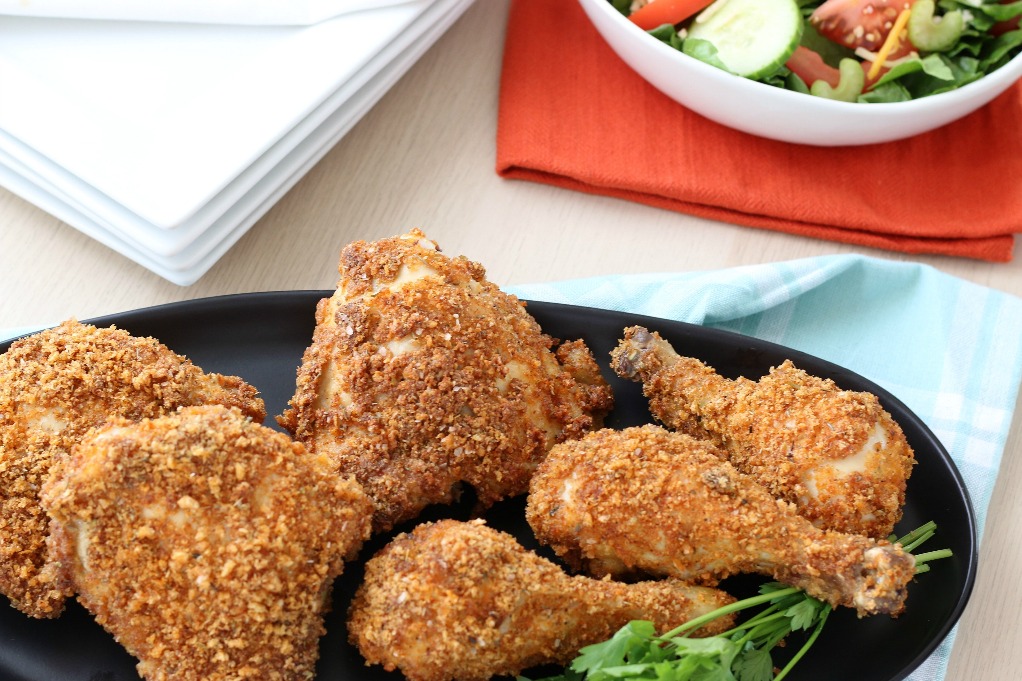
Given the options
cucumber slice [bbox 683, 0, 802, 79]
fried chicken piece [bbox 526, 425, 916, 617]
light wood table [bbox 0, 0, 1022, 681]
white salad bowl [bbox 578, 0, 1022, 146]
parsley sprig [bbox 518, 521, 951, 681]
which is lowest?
parsley sprig [bbox 518, 521, 951, 681]

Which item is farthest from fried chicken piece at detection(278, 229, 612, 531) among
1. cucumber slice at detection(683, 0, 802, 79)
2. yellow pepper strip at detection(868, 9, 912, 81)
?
yellow pepper strip at detection(868, 9, 912, 81)

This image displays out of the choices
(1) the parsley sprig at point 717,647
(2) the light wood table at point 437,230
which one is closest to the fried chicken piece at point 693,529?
(1) the parsley sprig at point 717,647

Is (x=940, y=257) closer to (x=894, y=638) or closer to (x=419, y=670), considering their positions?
(x=894, y=638)

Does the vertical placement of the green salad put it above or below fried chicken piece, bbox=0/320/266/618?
above

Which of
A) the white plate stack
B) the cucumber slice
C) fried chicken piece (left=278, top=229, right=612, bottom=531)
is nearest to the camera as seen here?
fried chicken piece (left=278, top=229, right=612, bottom=531)

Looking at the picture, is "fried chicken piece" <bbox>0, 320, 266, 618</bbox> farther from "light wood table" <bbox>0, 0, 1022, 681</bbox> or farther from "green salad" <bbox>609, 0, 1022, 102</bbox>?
"green salad" <bbox>609, 0, 1022, 102</bbox>

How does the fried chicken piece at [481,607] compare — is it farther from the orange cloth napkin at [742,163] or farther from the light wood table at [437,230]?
the orange cloth napkin at [742,163]
